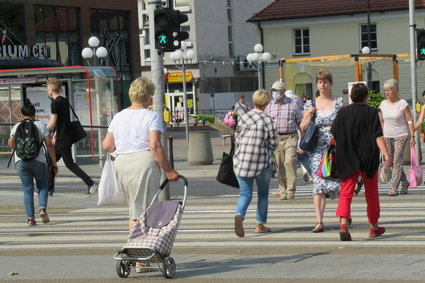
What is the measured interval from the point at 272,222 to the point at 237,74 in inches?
3082

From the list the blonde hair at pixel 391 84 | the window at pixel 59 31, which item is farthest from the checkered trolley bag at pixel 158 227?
the window at pixel 59 31

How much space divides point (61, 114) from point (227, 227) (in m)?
5.73

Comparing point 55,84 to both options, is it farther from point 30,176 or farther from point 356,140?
point 356,140

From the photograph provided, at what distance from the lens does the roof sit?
68125mm

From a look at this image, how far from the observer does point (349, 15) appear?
6962 cm

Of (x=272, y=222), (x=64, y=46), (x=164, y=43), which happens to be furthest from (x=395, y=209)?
(x=64, y=46)

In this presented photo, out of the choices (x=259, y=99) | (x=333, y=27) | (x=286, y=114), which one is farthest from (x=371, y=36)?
(x=259, y=99)

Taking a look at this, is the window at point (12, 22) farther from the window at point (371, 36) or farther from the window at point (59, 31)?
the window at point (371, 36)

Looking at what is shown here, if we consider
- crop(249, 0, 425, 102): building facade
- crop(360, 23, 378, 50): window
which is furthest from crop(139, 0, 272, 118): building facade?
crop(360, 23, 378, 50): window

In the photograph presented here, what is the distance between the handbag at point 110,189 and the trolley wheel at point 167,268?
88 cm

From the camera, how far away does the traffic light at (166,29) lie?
52.2 ft

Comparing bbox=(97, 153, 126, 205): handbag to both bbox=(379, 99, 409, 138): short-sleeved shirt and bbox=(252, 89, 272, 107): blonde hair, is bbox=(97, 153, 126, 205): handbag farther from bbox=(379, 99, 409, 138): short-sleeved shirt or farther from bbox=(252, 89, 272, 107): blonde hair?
bbox=(379, 99, 409, 138): short-sleeved shirt

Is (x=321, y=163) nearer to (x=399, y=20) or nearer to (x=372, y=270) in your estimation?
(x=372, y=270)

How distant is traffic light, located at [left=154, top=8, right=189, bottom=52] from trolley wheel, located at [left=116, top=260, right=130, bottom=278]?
23.8 ft
